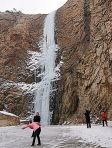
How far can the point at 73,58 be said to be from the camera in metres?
49.7

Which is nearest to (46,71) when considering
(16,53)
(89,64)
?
(16,53)

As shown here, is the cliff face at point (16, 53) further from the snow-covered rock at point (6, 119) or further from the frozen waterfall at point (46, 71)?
the snow-covered rock at point (6, 119)

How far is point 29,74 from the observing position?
175ft

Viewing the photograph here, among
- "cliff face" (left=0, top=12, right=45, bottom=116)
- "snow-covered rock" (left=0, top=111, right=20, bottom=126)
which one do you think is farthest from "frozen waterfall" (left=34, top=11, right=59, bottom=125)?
"snow-covered rock" (left=0, top=111, right=20, bottom=126)

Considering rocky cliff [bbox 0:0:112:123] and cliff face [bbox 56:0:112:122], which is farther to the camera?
rocky cliff [bbox 0:0:112:123]

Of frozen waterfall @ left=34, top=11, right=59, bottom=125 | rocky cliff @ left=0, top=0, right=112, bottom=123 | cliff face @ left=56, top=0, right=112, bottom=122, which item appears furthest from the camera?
frozen waterfall @ left=34, top=11, right=59, bottom=125

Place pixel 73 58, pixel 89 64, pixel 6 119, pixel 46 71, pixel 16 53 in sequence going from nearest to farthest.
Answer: pixel 6 119 < pixel 89 64 < pixel 73 58 < pixel 46 71 < pixel 16 53

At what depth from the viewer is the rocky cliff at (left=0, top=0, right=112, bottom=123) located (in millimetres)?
41281

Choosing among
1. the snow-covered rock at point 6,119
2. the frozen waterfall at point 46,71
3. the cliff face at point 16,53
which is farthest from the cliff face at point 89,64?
the snow-covered rock at point 6,119

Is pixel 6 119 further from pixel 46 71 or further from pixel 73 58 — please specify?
pixel 46 71

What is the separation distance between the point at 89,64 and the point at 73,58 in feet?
19.3

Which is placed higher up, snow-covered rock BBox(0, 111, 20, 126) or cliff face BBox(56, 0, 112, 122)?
cliff face BBox(56, 0, 112, 122)

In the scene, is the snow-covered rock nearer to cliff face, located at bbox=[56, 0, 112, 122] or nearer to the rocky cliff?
the rocky cliff

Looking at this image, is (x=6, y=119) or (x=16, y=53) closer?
(x=6, y=119)
